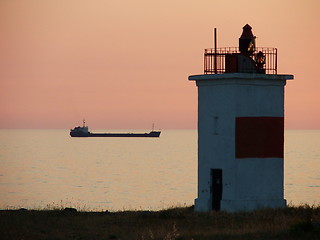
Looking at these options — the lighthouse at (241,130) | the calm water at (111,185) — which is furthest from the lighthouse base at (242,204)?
the calm water at (111,185)

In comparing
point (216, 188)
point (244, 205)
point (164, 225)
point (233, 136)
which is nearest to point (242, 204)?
point (244, 205)

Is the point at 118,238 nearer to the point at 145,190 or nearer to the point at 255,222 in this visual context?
the point at 255,222

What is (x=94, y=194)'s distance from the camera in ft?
273

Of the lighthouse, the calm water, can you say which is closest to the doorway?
the lighthouse

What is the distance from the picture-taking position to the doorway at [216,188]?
107 ft

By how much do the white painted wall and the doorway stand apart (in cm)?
20

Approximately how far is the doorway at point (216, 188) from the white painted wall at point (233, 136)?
0.20m

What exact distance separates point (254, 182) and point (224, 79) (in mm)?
4678

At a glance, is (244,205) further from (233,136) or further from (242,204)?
(233,136)

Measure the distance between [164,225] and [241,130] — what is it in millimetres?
5583

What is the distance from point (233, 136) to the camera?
104 feet

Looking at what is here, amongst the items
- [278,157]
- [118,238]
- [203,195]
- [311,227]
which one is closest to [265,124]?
[278,157]

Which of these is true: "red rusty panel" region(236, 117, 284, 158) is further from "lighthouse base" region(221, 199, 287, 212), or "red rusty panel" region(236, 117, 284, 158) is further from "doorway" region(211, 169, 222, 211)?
"lighthouse base" region(221, 199, 287, 212)

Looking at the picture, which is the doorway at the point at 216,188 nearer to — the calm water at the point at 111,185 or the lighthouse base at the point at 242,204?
the lighthouse base at the point at 242,204
